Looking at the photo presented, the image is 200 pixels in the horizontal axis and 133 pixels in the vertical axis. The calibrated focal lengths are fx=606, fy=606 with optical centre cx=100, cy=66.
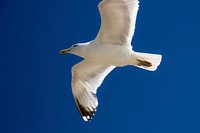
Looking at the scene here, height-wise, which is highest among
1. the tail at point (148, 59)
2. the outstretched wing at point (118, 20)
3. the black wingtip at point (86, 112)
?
the outstretched wing at point (118, 20)

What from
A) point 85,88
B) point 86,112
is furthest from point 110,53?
point 86,112

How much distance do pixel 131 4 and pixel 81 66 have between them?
621mm

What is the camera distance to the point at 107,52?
3586 millimetres

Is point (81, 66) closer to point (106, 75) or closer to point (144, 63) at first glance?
point (106, 75)

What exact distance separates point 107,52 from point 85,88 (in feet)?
1.30

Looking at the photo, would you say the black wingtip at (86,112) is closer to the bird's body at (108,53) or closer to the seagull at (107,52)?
the seagull at (107,52)

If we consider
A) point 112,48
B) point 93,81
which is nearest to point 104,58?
Result: point 112,48

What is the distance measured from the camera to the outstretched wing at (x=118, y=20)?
342 centimetres

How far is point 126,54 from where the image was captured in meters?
3.54

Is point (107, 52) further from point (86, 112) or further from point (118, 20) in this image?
point (86, 112)

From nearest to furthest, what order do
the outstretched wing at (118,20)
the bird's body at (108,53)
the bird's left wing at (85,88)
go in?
the outstretched wing at (118,20) < the bird's body at (108,53) < the bird's left wing at (85,88)

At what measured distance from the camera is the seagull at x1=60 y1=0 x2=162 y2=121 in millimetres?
3469

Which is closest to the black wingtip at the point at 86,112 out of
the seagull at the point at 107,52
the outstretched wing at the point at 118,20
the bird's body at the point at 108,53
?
A: the seagull at the point at 107,52

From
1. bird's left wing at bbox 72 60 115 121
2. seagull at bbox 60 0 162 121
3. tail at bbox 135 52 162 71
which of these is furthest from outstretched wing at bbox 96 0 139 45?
bird's left wing at bbox 72 60 115 121
